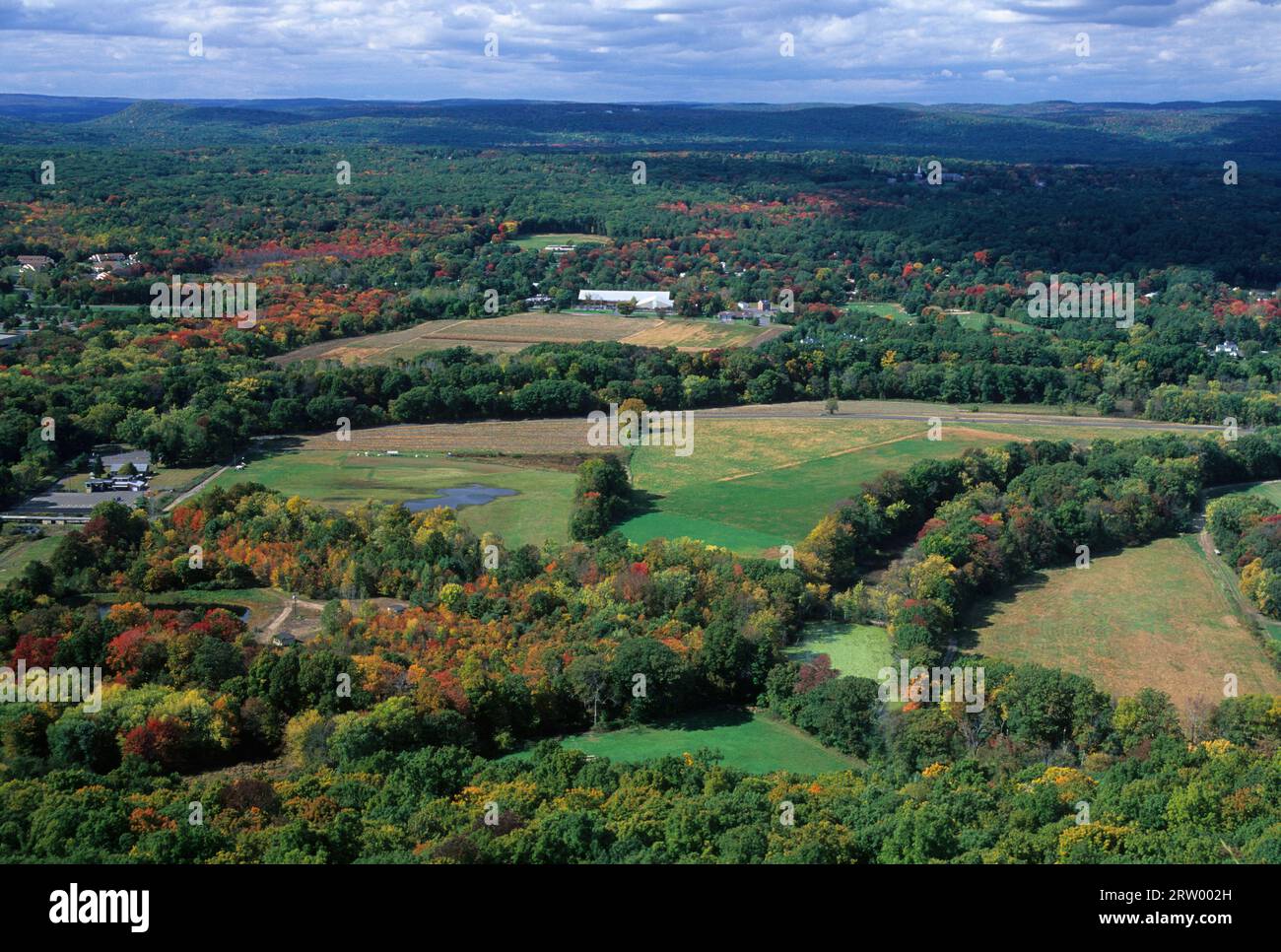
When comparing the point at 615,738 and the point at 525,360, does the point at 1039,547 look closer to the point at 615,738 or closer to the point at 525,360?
the point at 615,738

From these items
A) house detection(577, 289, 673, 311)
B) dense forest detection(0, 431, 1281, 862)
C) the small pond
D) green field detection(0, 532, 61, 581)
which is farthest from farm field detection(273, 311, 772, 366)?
dense forest detection(0, 431, 1281, 862)

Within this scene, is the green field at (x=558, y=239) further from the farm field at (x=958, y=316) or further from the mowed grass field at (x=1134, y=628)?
the mowed grass field at (x=1134, y=628)

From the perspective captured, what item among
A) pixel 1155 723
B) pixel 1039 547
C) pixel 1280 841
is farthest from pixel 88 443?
pixel 1280 841

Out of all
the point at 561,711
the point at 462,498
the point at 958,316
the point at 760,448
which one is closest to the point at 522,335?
the point at 760,448

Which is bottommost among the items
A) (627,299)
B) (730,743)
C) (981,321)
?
(730,743)

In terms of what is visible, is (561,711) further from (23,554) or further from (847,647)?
(23,554)

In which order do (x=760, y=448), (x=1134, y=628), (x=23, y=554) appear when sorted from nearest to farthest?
1. (x=1134, y=628)
2. (x=23, y=554)
3. (x=760, y=448)
